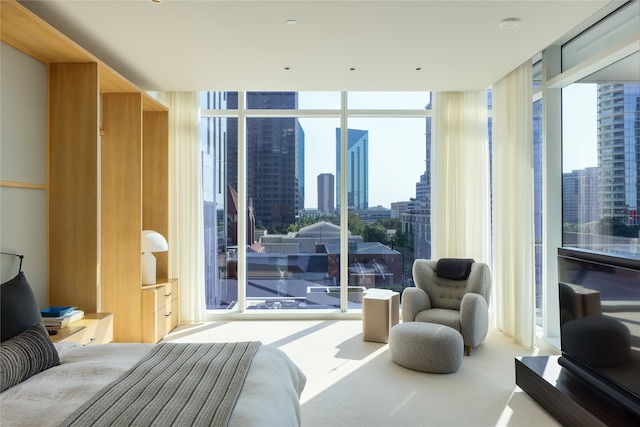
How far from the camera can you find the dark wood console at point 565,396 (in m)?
2.12

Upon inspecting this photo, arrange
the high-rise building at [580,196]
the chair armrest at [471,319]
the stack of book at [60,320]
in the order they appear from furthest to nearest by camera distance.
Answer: the chair armrest at [471,319] → the high-rise building at [580,196] → the stack of book at [60,320]

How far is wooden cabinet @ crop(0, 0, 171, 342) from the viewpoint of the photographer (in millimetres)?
3038

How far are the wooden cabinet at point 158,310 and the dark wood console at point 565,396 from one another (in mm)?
3329

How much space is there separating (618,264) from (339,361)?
2277 mm

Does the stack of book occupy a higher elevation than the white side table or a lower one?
higher

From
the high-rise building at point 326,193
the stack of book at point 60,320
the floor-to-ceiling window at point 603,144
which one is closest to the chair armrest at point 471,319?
the floor-to-ceiling window at point 603,144

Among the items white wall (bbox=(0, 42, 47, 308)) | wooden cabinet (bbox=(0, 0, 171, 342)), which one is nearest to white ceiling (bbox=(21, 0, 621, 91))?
wooden cabinet (bbox=(0, 0, 171, 342))

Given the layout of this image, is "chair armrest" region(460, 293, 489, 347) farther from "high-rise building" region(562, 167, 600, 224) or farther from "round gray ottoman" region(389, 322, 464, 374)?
"high-rise building" region(562, 167, 600, 224)

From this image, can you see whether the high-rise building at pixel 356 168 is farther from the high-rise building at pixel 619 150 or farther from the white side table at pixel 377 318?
the high-rise building at pixel 619 150

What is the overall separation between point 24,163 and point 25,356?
1579mm

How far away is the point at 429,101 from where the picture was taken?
5.13 meters

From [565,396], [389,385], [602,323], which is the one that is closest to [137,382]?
[389,385]

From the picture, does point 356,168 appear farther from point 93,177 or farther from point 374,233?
point 93,177

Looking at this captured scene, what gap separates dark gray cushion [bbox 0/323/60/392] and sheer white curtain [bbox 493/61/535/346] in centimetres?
397
